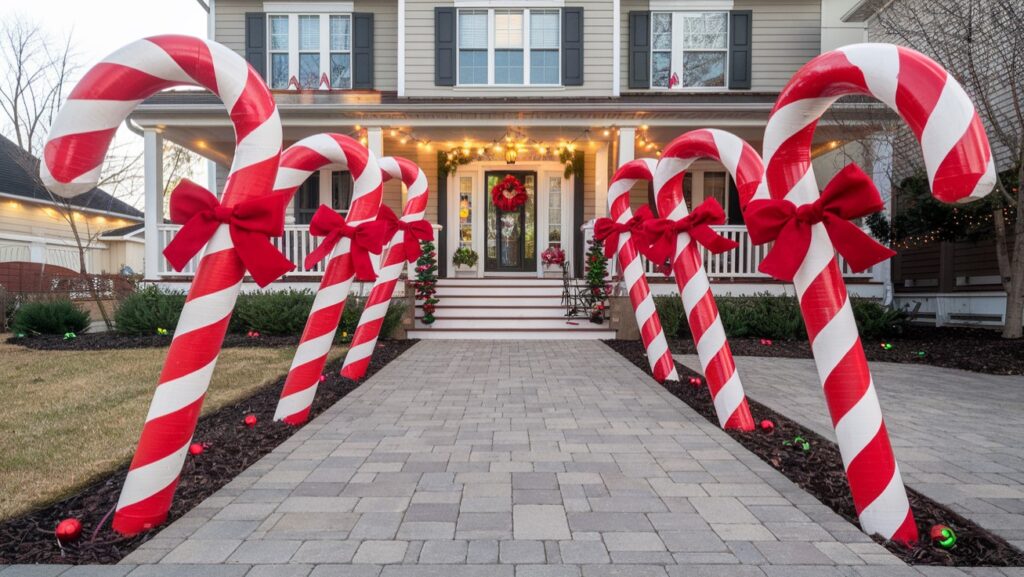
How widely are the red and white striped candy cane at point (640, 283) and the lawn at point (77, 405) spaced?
4068 millimetres

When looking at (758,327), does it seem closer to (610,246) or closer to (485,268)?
(610,246)

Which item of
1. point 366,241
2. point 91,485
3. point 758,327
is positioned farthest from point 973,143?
point 758,327

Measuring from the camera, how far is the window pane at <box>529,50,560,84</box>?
12.1 m

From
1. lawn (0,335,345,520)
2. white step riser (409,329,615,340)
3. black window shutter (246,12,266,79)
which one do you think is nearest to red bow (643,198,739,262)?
lawn (0,335,345,520)

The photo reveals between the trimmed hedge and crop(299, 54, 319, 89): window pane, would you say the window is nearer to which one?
the trimmed hedge

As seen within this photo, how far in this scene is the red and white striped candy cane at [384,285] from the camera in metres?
5.99

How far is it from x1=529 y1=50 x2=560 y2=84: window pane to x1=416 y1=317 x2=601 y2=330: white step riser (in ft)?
18.4

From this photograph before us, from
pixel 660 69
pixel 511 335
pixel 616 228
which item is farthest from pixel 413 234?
pixel 660 69

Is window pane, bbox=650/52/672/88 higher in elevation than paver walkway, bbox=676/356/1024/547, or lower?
higher

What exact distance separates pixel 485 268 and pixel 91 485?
34.0ft

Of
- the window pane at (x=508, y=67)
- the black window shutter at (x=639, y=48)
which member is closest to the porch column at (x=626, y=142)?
the black window shutter at (x=639, y=48)

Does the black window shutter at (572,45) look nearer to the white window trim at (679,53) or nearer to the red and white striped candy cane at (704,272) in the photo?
the white window trim at (679,53)

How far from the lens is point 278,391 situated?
5332mm

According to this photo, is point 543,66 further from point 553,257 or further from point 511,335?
point 511,335
